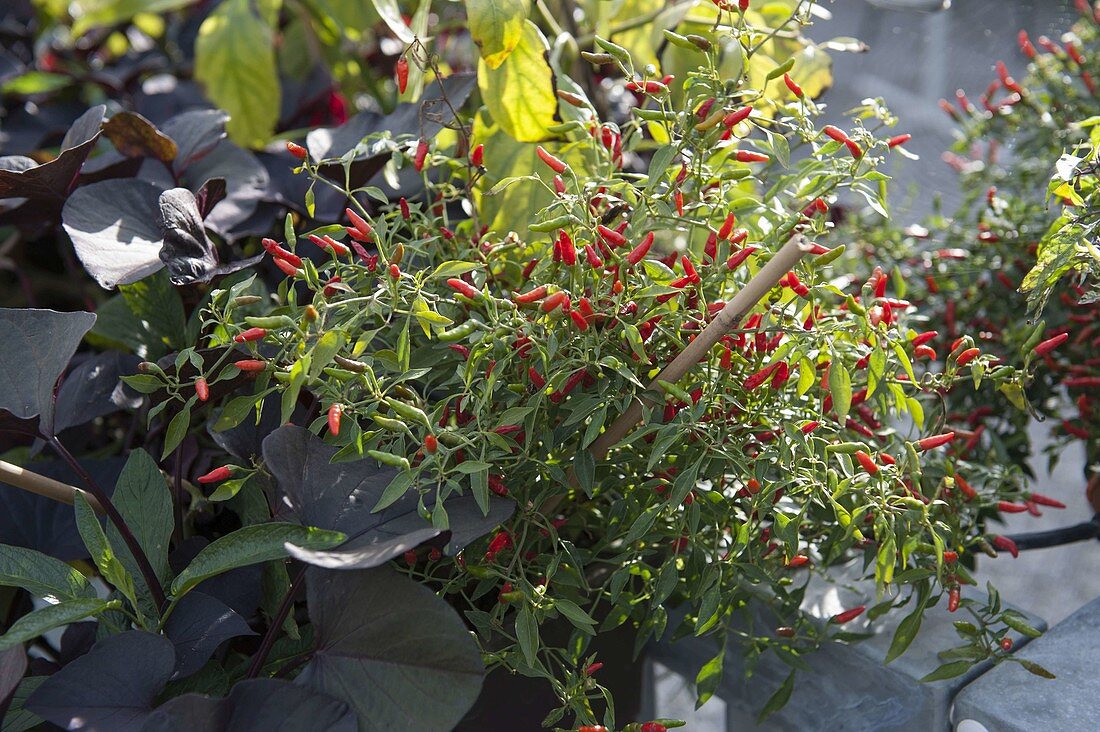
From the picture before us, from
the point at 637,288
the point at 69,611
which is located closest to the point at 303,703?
the point at 69,611

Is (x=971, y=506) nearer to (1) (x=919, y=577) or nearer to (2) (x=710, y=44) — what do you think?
(1) (x=919, y=577)

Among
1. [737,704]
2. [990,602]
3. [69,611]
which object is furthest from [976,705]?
Result: [69,611]

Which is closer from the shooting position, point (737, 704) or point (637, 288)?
point (637, 288)

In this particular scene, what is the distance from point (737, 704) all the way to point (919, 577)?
0.19m

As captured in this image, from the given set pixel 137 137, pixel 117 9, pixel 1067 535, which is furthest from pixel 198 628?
pixel 117 9

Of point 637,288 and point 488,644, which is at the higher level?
point 637,288

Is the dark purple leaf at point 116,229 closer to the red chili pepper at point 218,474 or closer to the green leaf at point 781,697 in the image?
the red chili pepper at point 218,474

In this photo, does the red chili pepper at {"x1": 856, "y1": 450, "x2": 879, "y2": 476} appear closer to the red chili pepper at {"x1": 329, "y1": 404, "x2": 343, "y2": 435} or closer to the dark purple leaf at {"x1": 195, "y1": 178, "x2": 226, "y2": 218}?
the red chili pepper at {"x1": 329, "y1": 404, "x2": 343, "y2": 435}

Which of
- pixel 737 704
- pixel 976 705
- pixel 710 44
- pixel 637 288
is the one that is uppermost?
pixel 710 44

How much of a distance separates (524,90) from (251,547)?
0.31 m

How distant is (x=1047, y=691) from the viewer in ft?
1.56

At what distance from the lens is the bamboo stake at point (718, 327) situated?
36cm

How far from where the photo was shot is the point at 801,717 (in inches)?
21.5

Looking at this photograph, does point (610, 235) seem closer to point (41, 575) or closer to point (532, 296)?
point (532, 296)
